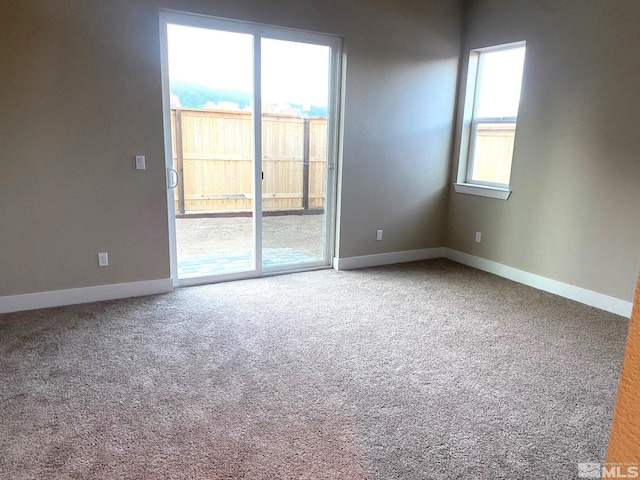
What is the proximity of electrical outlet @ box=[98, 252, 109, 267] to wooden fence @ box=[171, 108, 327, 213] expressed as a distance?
2.44 ft

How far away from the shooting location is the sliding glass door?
3.79m

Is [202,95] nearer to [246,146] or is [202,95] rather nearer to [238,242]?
[246,146]

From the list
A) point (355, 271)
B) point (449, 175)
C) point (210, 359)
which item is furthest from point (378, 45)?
point (210, 359)

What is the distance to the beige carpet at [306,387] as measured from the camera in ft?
6.27

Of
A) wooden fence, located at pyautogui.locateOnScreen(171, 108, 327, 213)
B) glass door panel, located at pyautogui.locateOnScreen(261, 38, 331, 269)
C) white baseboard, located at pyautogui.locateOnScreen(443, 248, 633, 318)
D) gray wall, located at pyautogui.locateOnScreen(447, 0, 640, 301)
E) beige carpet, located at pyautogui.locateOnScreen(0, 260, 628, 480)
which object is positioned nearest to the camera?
beige carpet, located at pyautogui.locateOnScreen(0, 260, 628, 480)

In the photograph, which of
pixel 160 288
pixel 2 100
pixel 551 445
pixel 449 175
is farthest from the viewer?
pixel 449 175

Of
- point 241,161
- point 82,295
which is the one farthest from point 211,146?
point 82,295

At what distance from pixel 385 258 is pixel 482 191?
130 centimetres

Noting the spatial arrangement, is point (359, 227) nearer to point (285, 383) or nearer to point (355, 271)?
point (355, 271)

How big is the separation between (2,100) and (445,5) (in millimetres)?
4248

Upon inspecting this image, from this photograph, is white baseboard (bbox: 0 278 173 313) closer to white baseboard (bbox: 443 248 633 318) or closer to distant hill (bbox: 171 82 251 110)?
distant hill (bbox: 171 82 251 110)

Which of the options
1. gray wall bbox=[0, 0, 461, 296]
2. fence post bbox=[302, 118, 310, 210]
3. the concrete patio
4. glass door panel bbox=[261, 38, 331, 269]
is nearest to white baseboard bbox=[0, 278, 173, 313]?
gray wall bbox=[0, 0, 461, 296]

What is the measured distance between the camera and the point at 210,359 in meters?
2.74

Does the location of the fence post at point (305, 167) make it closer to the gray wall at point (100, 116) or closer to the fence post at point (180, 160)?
the gray wall at point (100, 116)
